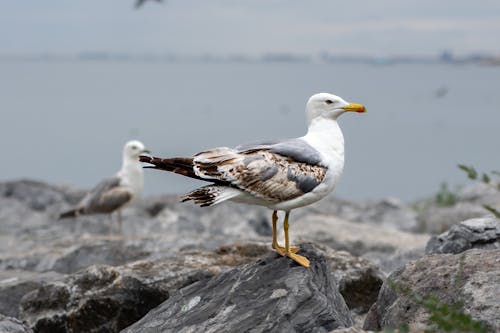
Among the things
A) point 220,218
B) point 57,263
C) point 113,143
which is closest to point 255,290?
point 57,263

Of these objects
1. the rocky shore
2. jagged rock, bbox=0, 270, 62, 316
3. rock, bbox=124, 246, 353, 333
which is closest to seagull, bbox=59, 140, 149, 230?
the rocky shore

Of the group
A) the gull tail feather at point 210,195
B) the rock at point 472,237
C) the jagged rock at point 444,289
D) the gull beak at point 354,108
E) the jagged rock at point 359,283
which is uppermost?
the gull beak at point 354,108

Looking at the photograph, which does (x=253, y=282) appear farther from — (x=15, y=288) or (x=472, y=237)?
(x=15, y=288)

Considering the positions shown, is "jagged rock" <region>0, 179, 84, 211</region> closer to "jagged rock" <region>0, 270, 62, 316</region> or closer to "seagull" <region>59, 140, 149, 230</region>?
"seagull" <region>59, 140, 149, 230</region>

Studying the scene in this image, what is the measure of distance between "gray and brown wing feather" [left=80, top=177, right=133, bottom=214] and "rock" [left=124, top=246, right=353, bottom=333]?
631 centimetres

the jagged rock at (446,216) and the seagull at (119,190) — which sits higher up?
the seagull at (119,190)

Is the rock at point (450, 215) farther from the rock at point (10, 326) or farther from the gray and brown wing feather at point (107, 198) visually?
the rock at point (10, 326)

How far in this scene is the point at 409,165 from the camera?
28.5m

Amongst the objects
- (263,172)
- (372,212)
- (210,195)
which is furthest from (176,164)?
(372,212)

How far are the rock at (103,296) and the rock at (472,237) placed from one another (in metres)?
1.89

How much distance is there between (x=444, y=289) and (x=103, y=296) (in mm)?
2746

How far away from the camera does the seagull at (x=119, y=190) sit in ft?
41.1

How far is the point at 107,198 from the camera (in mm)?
12531

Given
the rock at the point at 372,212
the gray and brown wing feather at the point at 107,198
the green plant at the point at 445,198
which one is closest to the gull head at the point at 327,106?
the gray and brown wing feather at the point at 107,198
